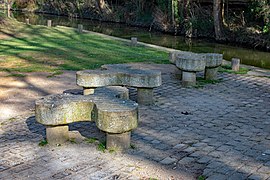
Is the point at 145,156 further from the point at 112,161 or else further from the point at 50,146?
the point at 50,146

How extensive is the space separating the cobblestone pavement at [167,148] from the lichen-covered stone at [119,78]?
525mm

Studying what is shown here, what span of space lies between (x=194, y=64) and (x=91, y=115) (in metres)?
3.69

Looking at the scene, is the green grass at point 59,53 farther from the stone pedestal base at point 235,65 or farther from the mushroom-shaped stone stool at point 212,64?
the mushroom-shaped stone stool at point 212,64

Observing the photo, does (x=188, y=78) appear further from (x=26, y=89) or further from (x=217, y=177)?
(x=217, y=177)

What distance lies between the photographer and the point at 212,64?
878 cm

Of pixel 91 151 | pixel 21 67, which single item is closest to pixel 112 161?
pixel 91 151

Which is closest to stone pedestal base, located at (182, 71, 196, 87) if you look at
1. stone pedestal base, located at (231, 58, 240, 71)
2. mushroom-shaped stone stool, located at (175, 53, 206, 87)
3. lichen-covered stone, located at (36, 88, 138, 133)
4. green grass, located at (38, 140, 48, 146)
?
mushroom-shaped stone stool, located at (175, 53, 206, 87)

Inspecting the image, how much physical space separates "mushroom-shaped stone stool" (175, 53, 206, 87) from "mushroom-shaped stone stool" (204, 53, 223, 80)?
1.30 feet

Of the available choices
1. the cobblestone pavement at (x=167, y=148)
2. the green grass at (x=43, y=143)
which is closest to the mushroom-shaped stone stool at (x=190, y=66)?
the cobblestone pavement at (x=167, y=148)

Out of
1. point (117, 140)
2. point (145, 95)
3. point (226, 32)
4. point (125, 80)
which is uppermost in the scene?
point (226, 32)

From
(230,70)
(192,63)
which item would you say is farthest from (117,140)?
(230,70)

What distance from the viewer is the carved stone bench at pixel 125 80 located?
259 inches

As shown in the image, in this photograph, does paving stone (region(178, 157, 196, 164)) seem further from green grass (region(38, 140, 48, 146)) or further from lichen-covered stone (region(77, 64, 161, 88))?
lichen-covered stone (region(77, 64, 161, 88))

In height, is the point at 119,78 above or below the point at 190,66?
→ below
